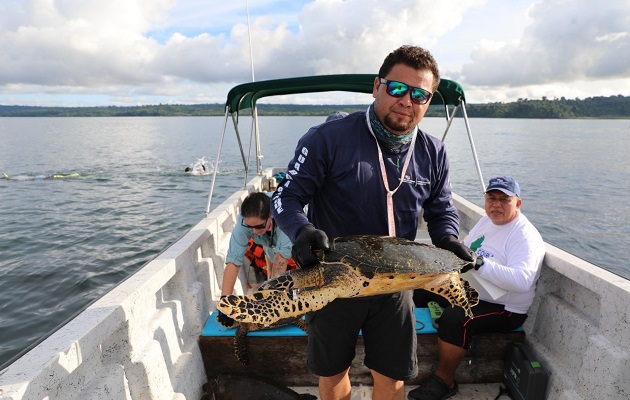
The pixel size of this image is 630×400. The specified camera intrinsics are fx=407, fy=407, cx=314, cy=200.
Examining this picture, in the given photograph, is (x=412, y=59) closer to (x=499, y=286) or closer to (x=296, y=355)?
(x=499, y=286)

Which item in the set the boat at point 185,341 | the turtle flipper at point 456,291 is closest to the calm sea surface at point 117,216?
the boat at point 185,341

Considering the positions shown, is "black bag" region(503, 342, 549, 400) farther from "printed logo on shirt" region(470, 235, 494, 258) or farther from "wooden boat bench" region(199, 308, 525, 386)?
"printed logo on shirt" region(470, 235, 494, 258)

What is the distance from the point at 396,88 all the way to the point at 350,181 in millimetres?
576

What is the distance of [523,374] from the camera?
3.27 metres

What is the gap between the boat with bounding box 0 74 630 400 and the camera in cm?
218

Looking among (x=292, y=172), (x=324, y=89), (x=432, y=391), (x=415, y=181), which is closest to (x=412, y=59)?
(x=415, y=181)

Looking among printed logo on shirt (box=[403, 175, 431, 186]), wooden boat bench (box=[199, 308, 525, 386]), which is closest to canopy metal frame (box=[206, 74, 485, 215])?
wooden boat bench (box=[199, 308, 525, 386])

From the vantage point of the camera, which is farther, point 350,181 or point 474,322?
point 474,322

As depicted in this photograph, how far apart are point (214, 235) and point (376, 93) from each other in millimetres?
3230

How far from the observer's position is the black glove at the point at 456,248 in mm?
2535

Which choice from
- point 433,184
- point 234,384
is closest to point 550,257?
point 433,184

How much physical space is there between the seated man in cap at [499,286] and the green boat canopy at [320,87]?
6.47ft

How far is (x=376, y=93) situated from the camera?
2.40 meters

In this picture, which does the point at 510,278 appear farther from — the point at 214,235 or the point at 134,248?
the point at 134,248
